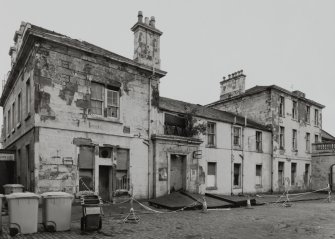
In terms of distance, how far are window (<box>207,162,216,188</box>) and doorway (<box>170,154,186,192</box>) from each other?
3.50 meters

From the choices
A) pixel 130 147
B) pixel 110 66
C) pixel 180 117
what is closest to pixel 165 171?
pixel 130 147

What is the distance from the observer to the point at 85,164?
1494 centimetres

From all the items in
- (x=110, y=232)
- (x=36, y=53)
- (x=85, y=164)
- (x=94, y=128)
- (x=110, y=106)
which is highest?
(x=36, y=53)

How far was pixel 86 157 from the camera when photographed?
49.3ft

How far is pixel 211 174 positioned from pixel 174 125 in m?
4.93

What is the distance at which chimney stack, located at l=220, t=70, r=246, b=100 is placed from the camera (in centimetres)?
3108

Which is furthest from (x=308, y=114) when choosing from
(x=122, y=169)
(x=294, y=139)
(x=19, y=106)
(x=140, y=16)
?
(x=19, y=106)

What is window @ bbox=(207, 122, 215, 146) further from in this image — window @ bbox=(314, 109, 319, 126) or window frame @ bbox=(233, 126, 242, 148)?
window @ bbox=(314, 109, 319, 126)

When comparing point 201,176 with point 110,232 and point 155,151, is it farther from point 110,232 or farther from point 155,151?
point 110,232

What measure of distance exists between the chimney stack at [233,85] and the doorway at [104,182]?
747 inches

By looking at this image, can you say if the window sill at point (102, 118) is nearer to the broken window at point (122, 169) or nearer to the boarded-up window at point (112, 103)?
the boarded-up window at point (112, 103)

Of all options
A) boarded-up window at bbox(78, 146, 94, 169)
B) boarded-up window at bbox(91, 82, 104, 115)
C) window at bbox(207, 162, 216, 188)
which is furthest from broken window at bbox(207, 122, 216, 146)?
boarded-up window at bbox(78, 146, 94, 169)

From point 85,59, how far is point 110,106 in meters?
2.65

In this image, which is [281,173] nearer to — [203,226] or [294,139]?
[294,139]
